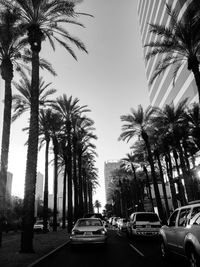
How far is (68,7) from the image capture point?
17.0 metres

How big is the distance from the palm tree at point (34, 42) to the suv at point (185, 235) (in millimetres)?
6630

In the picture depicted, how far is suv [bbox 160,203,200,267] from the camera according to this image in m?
5.92

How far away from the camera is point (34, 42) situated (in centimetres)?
1576

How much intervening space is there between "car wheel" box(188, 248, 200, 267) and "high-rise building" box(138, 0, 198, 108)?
827 inches

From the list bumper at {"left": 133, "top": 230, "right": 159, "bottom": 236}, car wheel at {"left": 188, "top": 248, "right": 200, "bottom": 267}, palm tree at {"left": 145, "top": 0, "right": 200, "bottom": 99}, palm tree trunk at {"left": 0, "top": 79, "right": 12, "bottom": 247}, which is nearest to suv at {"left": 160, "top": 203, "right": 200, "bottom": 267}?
car wheel at {"left": 188, "top": 248, "right": 200, "bottom": 267}

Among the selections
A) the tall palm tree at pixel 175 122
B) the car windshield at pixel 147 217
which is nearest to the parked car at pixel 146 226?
the car windshield at pixel 147 217

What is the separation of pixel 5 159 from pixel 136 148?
28865mm

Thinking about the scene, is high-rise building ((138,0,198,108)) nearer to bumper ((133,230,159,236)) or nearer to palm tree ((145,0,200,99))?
palm tree ((145,0,200,99))

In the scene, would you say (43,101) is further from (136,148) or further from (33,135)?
(136,148)

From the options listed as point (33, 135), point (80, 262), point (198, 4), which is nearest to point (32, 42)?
point (33, 135)

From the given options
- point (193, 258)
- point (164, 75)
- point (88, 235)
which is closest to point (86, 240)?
point (88, 235)

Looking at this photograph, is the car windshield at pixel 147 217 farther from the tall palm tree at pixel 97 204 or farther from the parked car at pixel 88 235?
the tall palm tree at pixel 97 204

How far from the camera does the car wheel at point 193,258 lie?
5.79 m

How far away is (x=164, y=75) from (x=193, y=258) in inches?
1799
